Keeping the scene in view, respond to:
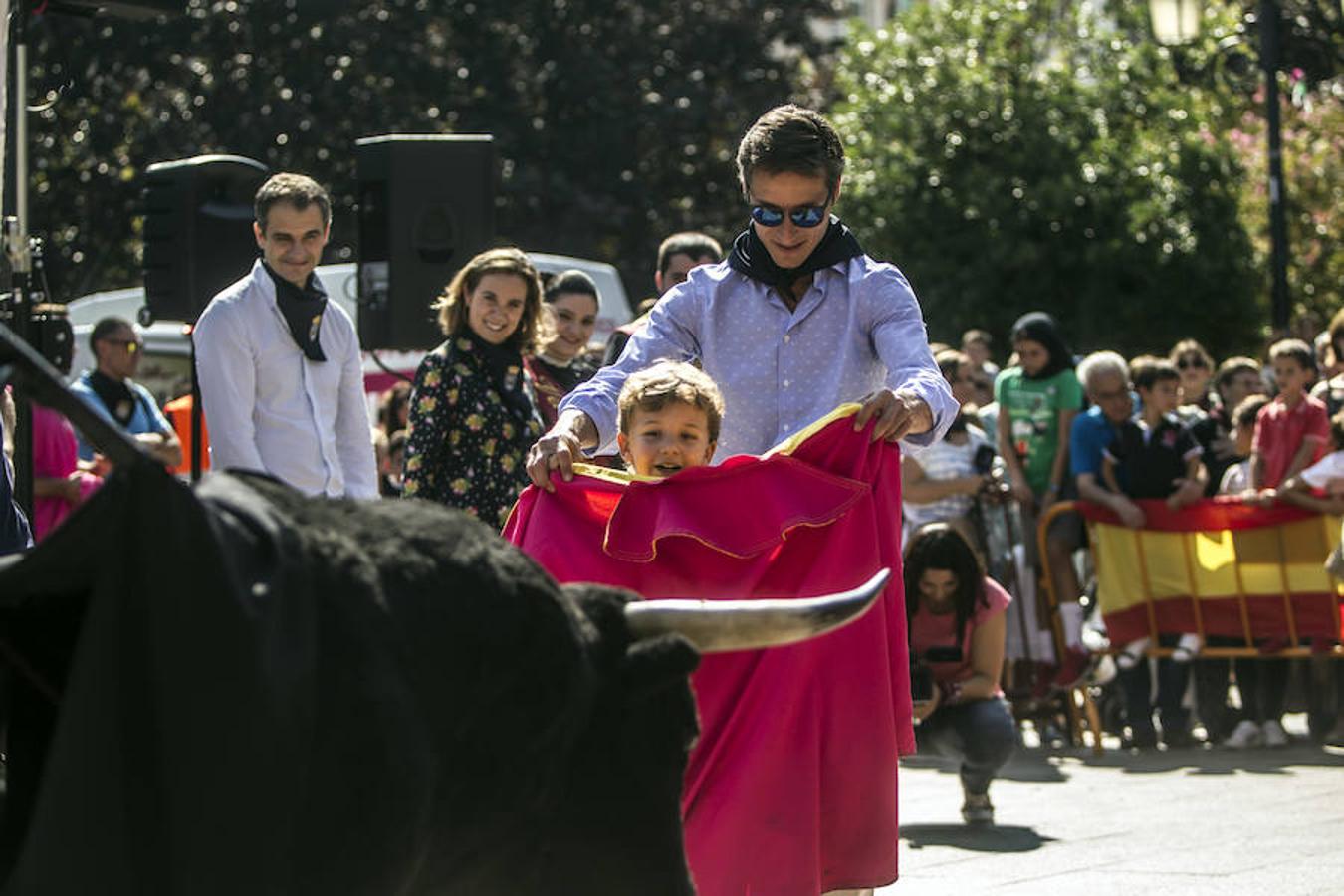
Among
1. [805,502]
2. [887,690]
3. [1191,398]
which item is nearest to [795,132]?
[805,502]

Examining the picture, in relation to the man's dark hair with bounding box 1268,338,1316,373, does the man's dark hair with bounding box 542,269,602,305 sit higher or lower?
higher

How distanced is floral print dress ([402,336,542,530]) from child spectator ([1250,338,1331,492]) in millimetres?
5416

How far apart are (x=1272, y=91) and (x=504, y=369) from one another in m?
A: 10.6

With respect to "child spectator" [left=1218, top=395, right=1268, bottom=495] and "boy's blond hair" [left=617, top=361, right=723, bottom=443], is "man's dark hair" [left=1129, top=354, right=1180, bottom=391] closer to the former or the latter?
"child spectator" [left=1218, top=395, right=1268, bottom=495]

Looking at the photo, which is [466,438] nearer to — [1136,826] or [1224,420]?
[1136,826]

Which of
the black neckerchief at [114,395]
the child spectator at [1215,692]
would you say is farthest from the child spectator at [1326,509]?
the black neckerchief at [114,395]

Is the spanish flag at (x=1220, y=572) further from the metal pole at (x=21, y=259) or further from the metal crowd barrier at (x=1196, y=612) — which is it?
the metal pole at (x=21, y=259)

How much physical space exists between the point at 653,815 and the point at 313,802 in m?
0.63

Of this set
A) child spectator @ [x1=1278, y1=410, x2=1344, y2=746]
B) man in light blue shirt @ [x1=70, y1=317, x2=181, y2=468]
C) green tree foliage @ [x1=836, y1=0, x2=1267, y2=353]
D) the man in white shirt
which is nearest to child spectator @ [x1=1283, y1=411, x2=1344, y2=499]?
child spectator @ [x1=1278, y1=410, x2=1344, y2=746]

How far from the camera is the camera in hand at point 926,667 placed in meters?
8.95

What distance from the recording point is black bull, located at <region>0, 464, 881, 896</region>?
7.24 ft

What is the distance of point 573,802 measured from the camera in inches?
108

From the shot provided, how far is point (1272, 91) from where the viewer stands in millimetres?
17203

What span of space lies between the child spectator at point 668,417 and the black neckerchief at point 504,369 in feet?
10.8
